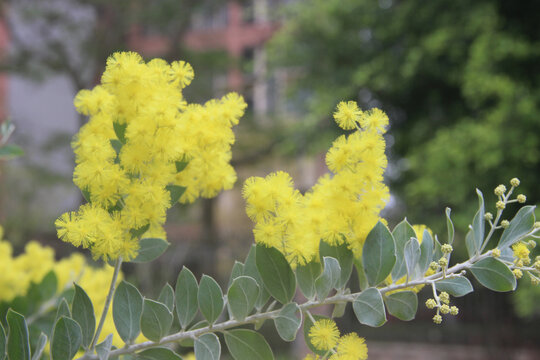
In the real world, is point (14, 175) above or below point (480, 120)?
above

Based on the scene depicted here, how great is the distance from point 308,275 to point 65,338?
292 mm

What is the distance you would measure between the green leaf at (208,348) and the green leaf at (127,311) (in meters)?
0.08

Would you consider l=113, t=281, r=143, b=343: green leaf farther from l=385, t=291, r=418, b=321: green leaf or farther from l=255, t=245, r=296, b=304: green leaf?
l=385, t=291, r=418, b=321: green leaf

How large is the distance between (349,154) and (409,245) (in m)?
0.13

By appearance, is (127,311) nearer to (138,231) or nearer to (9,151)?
(138,231)

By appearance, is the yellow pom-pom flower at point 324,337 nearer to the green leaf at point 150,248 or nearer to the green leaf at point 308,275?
the green leaf at point 308,275

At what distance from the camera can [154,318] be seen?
669 millimetres

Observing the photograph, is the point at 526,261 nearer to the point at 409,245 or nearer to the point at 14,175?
the point at 409,245

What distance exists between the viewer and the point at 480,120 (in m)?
5.72

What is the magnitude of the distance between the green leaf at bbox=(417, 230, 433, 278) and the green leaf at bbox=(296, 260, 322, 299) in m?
0.12

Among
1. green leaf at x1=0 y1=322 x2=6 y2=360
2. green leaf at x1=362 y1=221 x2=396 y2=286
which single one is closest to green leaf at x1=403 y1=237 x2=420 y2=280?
green leaf at x1=362 y1=221 x2=396 y2=286

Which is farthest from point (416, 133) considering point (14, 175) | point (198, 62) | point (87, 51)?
point (14, 175)

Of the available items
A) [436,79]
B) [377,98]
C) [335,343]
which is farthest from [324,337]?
[377,98]

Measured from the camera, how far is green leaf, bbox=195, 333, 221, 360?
0.65 metres
